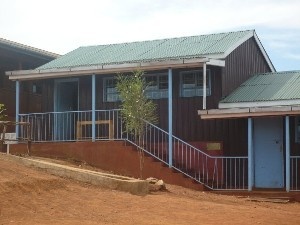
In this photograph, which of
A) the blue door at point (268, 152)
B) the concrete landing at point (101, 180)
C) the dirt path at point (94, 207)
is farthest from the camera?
the blue door at point (268, 152)

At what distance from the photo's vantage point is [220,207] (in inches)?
495

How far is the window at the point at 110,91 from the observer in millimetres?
20188

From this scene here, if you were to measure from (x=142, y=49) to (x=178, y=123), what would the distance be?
3.58 m

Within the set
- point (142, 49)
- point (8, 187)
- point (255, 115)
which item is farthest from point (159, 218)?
point (142, 49)

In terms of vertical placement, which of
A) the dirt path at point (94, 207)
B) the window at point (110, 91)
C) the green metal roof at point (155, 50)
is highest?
the green metal roof at point (155, 50)

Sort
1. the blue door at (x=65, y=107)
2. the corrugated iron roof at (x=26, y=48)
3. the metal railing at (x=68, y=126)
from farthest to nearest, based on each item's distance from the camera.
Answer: the corrugated iron roof at (x=26, y=48), the blue door at (x=65, y=107), the metal railing at (x=68, y=126)

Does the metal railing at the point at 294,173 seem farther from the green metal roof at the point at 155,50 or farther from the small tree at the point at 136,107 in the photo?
the small tree at the point at 136,107

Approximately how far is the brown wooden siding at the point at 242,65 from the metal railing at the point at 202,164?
2121 mm

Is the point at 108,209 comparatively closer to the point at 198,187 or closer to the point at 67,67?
the point at 198,187

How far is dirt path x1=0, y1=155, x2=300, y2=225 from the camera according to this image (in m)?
10.3

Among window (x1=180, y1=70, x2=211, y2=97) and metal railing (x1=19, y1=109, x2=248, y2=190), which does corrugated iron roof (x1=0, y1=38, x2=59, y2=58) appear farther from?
window (x1=180, y1=70, x2=211, y2=97)

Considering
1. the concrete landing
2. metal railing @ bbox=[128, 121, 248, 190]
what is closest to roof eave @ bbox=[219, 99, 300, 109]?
metal railing @ bbox=[128, 121, 248, 190]

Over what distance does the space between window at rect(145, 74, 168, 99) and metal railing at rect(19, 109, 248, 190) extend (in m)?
1.21

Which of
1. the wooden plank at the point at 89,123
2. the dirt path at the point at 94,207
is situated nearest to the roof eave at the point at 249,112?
the dirt path at the point at 94,207
